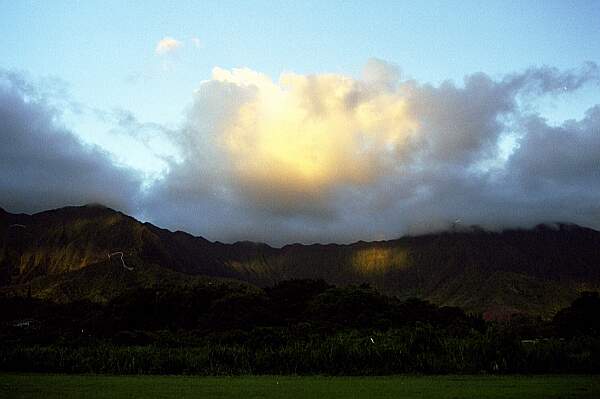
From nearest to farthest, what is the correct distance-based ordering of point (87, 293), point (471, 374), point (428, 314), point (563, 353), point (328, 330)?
1. point (471, 374)
2. point (563, 353)
3. point (328, 330)
4. point (428, 314)
5. point (87, 293)

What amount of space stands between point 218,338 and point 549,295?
152456mm

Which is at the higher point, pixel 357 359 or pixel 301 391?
pixel 301 391

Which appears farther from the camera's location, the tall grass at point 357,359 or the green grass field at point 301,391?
the tall grass at point 357,359

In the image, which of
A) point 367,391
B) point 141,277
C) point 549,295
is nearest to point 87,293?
point 141,277

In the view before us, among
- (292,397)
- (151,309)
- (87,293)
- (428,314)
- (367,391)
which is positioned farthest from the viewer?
(87,293)

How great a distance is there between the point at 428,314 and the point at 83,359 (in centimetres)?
7363

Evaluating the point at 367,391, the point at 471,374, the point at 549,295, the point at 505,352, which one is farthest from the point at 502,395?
the point at 549,295

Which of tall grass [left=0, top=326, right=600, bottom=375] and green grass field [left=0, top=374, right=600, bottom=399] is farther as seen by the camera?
tall grass [left=0, top=326, right=600, bottom=375]

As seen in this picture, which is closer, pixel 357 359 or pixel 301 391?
pixel 301 391

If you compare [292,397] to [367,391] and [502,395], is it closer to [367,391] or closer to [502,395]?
[367,391]

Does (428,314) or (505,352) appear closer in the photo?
(505,352)

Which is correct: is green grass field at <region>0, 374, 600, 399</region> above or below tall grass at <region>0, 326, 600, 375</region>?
above

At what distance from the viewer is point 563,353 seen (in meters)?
36.7

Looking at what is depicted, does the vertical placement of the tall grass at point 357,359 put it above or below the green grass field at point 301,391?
below
